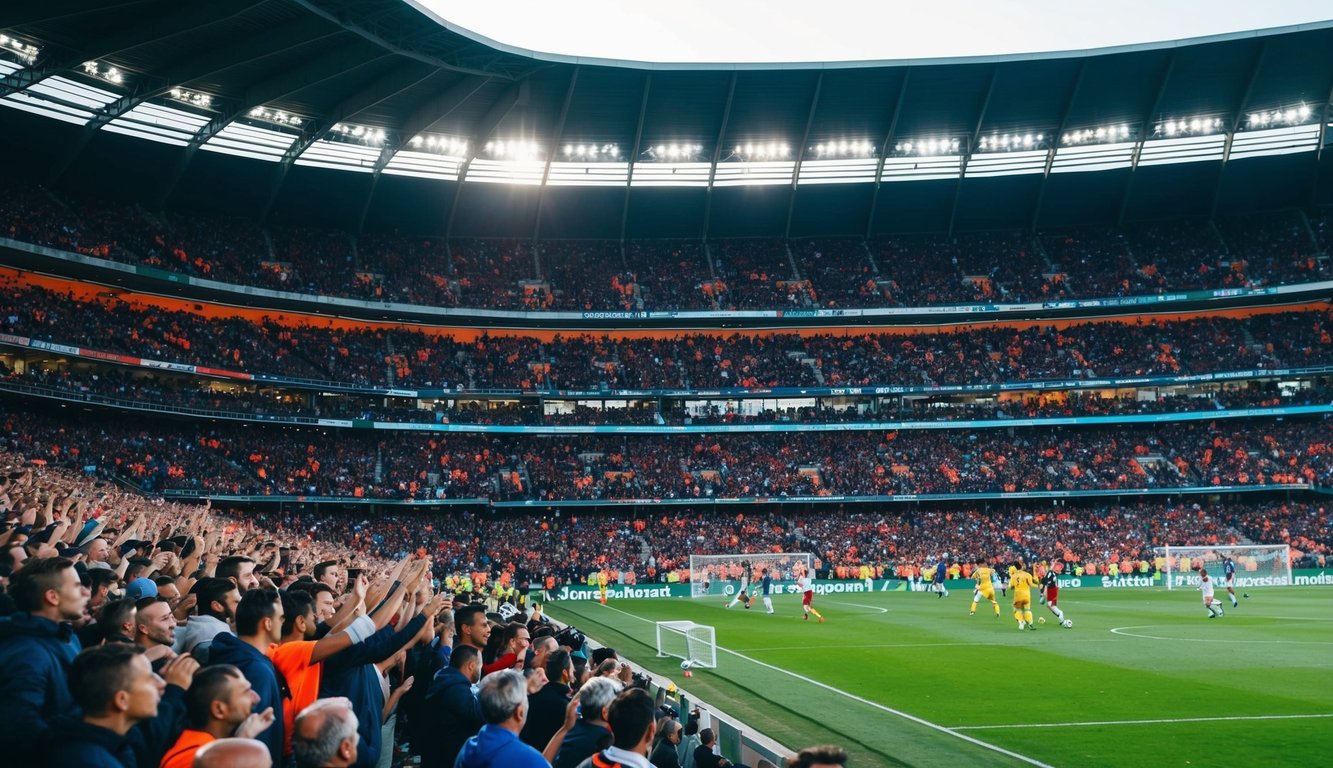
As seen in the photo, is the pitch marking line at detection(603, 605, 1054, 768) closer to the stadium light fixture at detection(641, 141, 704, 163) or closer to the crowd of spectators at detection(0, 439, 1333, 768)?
the crowd of spectators at detection(0, 439, 1333, 768)

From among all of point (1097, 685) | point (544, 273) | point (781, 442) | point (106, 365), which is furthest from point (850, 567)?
point (106, 365)

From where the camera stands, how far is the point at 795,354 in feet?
209

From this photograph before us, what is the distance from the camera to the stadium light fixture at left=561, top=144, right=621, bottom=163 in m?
55.9

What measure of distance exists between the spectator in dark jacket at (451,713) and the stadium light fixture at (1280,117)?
6005 centimetres

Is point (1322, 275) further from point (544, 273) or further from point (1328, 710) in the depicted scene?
point (1328, 710)

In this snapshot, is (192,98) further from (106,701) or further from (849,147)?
(106,701)

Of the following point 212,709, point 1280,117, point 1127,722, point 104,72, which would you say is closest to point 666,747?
point 212,709

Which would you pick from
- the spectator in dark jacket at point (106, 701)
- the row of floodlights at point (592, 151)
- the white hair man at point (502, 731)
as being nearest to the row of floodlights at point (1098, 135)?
the row of floodlights at point (592, 151)

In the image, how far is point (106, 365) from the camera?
4959cm

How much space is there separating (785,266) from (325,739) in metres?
62.0

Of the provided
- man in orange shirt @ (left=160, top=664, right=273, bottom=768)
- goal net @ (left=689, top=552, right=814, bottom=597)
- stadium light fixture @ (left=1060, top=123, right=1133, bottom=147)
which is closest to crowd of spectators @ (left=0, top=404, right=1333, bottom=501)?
goal net @ (left=689, top=552, right=814, bottom=597)

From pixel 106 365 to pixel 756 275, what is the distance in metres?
36.3

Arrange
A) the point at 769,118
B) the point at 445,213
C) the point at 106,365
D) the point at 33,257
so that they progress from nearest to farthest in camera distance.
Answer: the point at 33,257
the point at 106,365
the point at 769,118
the point at 445,213

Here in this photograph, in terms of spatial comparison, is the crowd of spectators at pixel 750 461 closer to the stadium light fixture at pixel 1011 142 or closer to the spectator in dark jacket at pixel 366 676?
the stadium light fixture at pixel 1011 142
